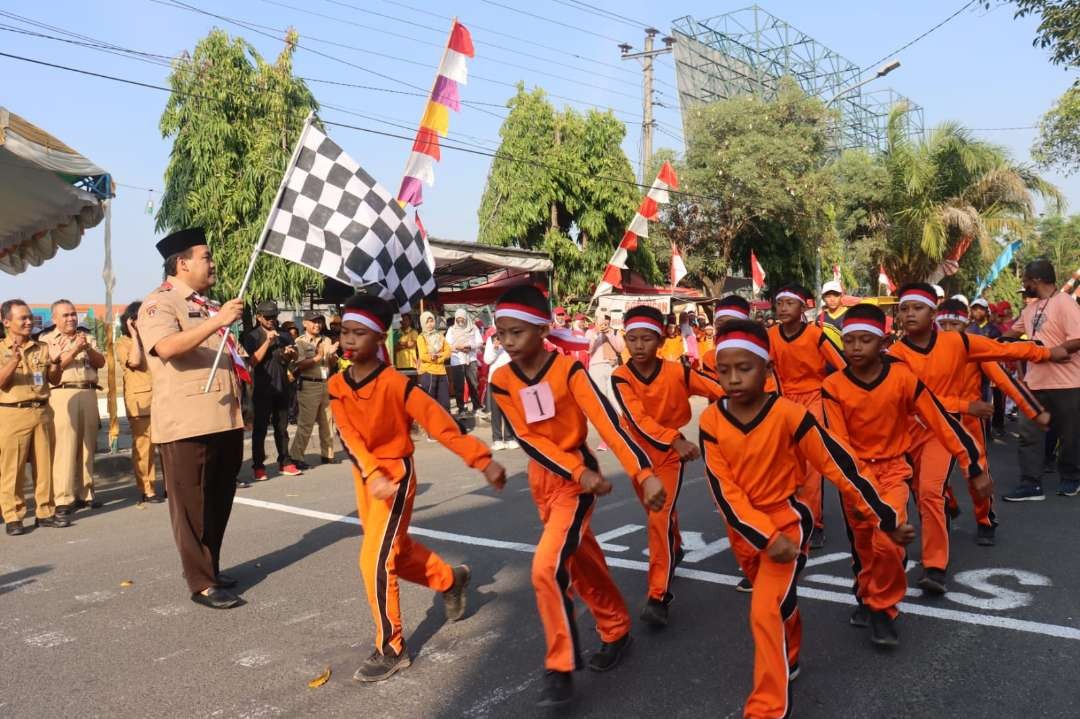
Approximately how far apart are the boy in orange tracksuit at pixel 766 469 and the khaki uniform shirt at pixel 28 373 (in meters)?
6.51

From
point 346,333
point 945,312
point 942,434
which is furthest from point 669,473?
point 945,312

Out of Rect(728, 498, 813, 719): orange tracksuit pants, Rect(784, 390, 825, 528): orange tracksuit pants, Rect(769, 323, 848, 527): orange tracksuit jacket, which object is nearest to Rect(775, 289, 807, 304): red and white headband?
Rect(769, 323, 848, 527): orange tracksuit jacket

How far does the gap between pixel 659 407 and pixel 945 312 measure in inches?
168

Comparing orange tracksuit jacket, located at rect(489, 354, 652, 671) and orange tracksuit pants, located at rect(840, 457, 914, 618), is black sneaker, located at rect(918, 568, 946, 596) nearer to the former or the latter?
orange tracksuit pants, located at rect(840, 457, 914, 618)

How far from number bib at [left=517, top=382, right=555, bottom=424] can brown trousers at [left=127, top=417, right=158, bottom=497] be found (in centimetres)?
622

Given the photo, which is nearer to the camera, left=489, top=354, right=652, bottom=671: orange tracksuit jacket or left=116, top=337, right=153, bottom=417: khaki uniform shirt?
left=489, top=354, right=652, bottom=671: orange tracksuit jacket

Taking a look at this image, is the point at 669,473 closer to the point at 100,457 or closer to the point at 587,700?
the point at 587,700

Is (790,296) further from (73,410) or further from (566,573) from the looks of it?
(73,410)

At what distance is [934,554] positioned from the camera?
530cm

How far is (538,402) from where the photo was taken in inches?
162

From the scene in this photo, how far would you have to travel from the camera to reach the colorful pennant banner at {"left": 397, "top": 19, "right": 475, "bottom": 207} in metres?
10.8

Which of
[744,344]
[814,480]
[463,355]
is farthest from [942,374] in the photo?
[463,355]

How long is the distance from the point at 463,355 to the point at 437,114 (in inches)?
229

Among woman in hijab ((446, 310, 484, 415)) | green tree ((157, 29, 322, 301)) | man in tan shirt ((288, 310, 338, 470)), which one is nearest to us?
man in tan shirt ((288, 310, 338, 470))
